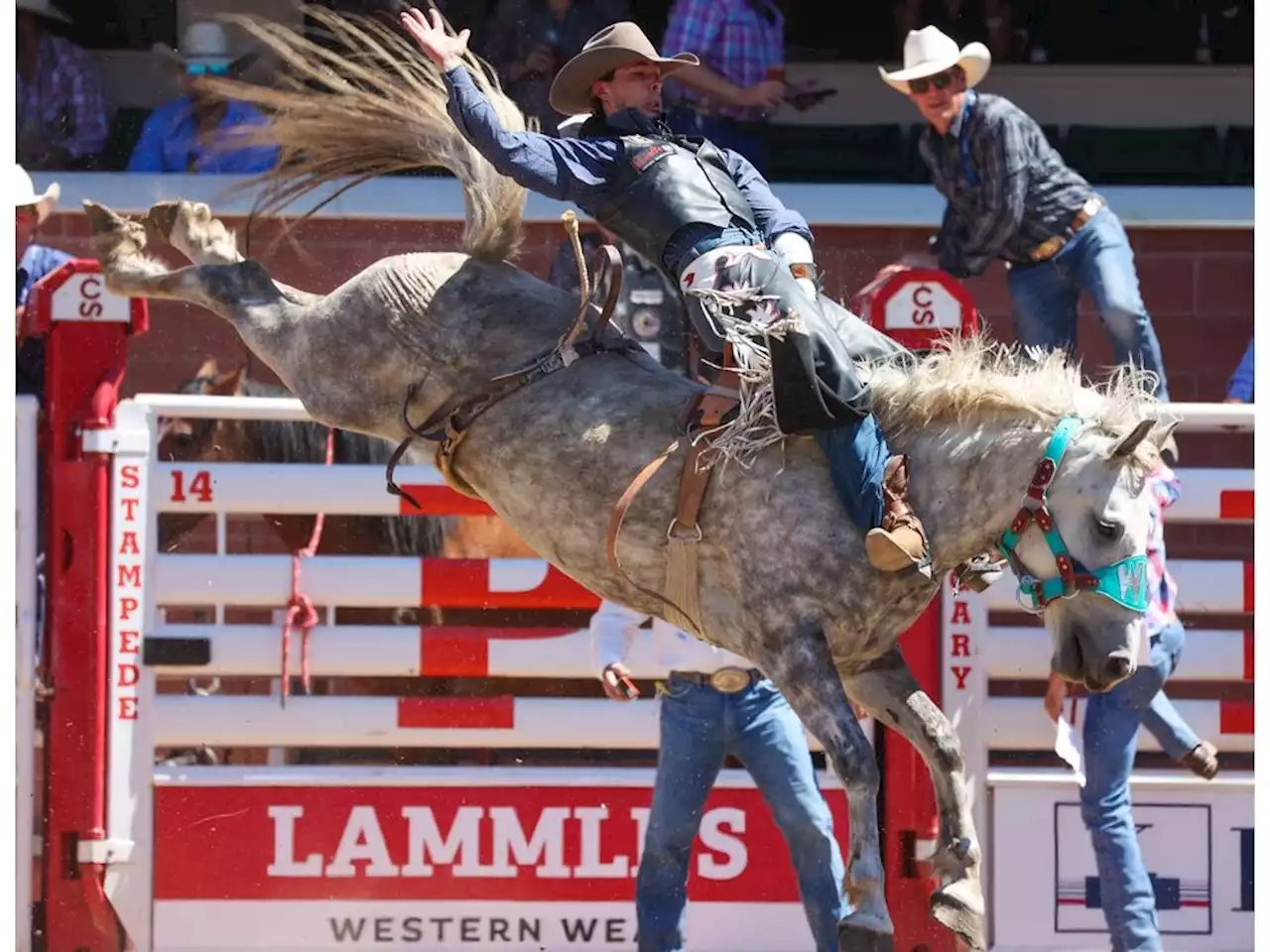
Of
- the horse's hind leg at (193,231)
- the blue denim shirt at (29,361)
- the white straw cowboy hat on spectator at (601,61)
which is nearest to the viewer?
the white straw cowboy hat on spectator at (601,61)

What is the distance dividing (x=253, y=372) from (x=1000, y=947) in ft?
12.3

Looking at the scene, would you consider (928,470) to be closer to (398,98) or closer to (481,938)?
(398,98)

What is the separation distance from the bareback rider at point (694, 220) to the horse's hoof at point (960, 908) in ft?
2.50

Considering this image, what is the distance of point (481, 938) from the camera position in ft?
20.2

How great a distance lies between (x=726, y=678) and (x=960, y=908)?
0.92m

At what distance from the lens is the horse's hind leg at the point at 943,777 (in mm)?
4699

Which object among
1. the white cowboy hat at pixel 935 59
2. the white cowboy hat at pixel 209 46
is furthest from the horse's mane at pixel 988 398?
the white cowboy hat at pixel 209 46

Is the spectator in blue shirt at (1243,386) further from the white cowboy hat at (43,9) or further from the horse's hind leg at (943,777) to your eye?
the white cowboy hat at (43,9)

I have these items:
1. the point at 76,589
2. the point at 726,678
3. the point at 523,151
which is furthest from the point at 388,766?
the point at 523,151

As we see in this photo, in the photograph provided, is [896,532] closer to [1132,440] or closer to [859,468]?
[859,468]

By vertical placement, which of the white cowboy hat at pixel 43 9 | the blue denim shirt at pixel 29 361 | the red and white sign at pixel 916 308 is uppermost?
the white cowboy hat at pixel 43 9

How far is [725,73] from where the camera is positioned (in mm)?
8031

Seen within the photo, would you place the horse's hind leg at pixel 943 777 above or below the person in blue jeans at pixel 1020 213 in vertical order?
below

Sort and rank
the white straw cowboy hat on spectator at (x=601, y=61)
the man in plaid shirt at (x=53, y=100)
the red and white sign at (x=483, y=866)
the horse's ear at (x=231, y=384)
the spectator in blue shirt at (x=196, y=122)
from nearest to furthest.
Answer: the white straw cowboy hat on spectator at (x=601, y=61)
the red and white sign at (x=483, y=866)
the horse's ear at (x=231, y=384)
the spectator in blue shirt at (x=196, y=122)
the man in plaid shirt at (x=53, y=100)
